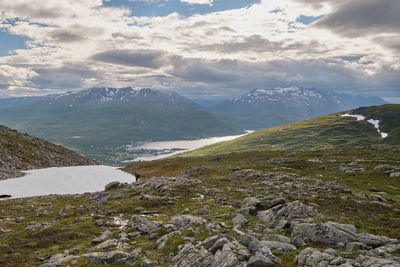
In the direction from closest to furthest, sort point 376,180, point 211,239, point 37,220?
point 211,239, point 37,220, point 376,180

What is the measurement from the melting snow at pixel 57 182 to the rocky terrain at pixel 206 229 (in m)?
10.3

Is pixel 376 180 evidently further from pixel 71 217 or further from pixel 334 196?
pixel 71 217

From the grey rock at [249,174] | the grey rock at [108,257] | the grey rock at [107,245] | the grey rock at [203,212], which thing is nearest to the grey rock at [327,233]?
the grey rock at [203,212]

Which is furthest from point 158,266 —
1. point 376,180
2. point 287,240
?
point 376,180

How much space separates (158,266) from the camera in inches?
578

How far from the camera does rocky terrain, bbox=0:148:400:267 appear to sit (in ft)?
47.5

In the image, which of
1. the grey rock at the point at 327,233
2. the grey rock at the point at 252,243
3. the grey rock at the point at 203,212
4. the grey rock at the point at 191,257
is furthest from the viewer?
the grey rock at the point at 203,212

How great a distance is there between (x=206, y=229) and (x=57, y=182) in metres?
46.5

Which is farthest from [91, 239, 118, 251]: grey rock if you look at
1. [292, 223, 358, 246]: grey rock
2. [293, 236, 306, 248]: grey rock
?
[292, 223, 358, 246]: grey rock

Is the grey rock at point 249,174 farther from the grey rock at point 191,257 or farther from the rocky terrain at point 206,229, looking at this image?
the grey rock at point 191,257

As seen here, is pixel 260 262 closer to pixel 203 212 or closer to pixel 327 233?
pixel 327 233

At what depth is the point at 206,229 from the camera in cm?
1997

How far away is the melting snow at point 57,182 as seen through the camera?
4669cm

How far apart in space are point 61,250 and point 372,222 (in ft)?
91.0
